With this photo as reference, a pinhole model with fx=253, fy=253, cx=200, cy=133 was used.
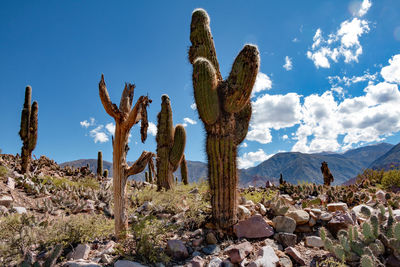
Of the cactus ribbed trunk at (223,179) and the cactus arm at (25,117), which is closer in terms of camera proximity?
the cactus ribbed trunk at (223,179)

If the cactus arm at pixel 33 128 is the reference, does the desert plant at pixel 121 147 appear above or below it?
below

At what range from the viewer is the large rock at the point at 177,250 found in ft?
12.3

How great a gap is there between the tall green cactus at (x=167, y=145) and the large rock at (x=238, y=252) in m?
5.01

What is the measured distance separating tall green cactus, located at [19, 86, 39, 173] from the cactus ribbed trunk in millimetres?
9184

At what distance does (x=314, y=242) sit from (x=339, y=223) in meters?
0.69

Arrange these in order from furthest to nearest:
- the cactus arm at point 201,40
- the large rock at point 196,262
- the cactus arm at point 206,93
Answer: the cactus arm at point 201,40, the cactus arm at point 206,93, the large rock at point 196,262

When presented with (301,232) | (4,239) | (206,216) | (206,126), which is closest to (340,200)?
(301,232)

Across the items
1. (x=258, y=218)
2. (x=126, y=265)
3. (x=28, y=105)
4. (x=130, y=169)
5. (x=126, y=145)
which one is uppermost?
(x=28, y=105)

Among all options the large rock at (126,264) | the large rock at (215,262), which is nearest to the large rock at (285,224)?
the large rock at (215,262)

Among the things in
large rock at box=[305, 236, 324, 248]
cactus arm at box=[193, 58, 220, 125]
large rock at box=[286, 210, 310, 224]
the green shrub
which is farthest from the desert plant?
the green shrub

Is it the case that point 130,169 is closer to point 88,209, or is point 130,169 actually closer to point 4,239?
point 4,239

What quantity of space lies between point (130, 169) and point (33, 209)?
3.75 meters

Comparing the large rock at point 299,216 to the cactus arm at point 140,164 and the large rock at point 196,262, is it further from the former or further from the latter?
the cactus arm at point 140,164

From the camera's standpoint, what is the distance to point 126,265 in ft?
A: 10.9
